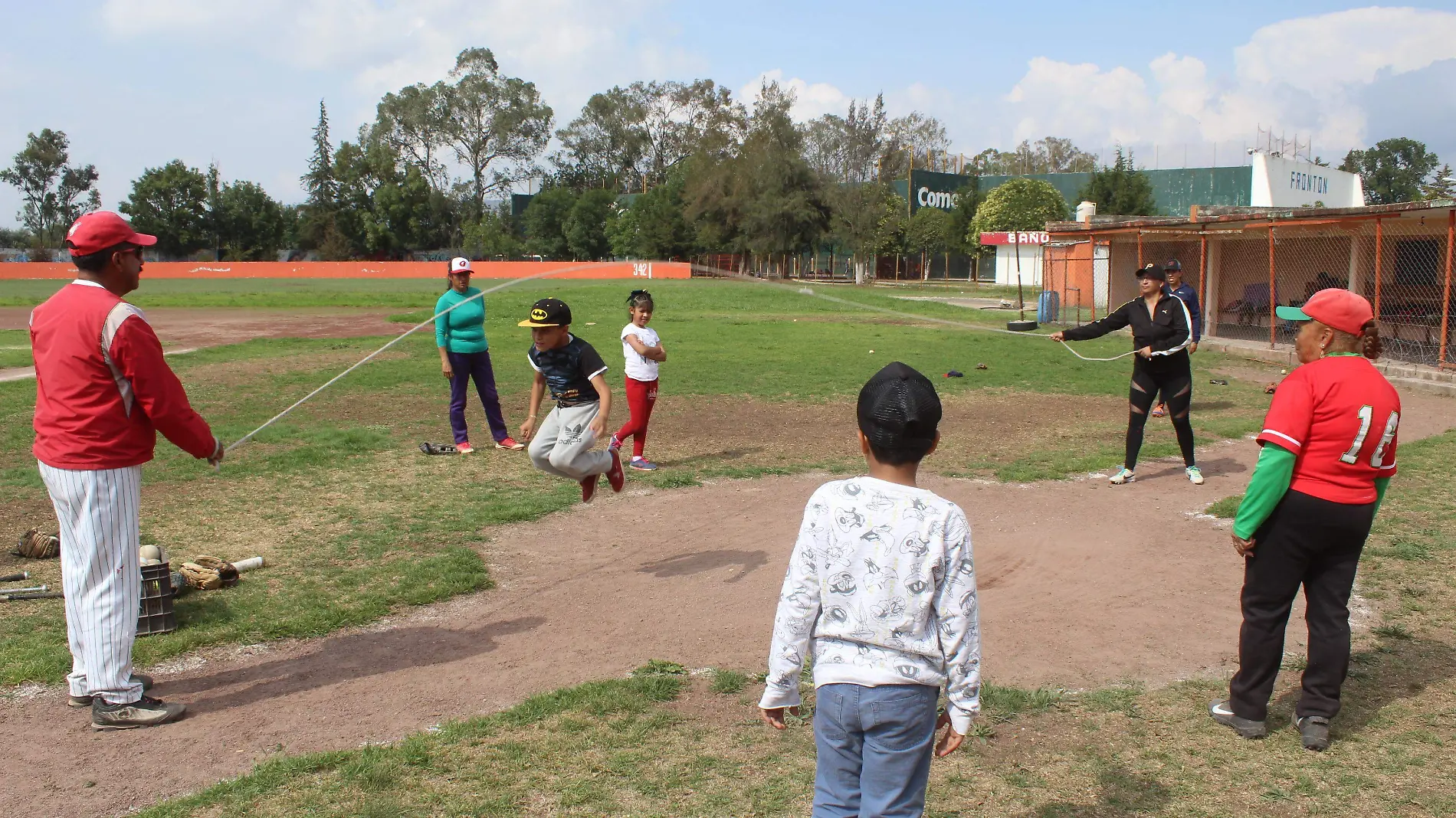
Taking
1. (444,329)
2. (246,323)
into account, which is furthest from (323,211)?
(444,329)

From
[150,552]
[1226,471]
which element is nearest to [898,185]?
[1226,471]

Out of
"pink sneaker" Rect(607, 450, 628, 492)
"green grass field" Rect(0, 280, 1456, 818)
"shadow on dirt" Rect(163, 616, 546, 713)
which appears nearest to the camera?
"green grass field" Rect(0, 280, 1456, 818)

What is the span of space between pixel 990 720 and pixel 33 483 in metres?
8.91

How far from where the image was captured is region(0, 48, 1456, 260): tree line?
67125 mm

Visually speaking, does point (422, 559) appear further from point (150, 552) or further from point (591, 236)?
point (591, 236)

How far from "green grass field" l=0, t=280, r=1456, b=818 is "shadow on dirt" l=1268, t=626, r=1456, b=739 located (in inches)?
0.7

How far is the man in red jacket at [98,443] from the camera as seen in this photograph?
4684mm

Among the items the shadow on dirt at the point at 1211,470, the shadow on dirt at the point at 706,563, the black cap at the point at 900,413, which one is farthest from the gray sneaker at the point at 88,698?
the shadow on dirt at the point at 1211,470

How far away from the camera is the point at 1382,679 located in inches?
206

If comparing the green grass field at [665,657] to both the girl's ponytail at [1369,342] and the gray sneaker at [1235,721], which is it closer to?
the gray sneaker at [1235,721]

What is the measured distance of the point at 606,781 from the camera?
414cm

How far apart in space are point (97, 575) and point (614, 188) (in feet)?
326

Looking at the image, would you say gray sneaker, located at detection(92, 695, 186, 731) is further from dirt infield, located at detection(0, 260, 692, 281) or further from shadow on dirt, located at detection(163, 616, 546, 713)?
dirt infield, located at detection(0, 260, 692, 281)

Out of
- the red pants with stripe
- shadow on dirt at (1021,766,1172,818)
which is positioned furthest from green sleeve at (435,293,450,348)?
shadow on dirt at (1021,766,1172,818)
